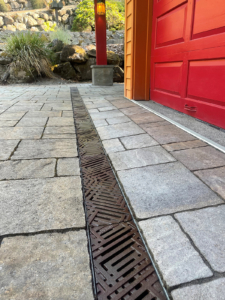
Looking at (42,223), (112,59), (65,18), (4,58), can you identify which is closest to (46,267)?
(42,223)

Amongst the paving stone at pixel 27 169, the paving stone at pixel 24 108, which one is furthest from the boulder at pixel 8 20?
the paving stone at pixel 27 169

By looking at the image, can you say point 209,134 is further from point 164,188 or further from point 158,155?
point 164,188

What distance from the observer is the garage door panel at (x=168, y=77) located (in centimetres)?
301

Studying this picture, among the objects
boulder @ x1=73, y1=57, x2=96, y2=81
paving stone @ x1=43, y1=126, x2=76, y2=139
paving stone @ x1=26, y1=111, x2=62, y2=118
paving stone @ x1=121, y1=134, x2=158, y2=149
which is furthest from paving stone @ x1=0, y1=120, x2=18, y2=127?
boulder @ x1=73, y1=57, x2=96, y2=81

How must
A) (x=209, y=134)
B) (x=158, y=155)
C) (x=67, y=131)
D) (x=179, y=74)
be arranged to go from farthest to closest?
(x=179, y=74), (x=67, y=131), (x=209, y=134), (x=158, y=155)

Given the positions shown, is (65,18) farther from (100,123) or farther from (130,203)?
(130,203)

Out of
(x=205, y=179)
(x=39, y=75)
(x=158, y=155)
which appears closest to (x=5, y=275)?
(x=205, y=179)

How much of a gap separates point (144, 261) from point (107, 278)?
0.16m

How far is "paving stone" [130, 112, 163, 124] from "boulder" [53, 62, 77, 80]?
6186 mm

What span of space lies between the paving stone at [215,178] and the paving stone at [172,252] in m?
0.41

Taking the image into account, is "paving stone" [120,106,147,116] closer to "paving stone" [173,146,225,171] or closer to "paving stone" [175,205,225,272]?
"paving stone" [173,146,225,171]

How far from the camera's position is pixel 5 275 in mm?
771

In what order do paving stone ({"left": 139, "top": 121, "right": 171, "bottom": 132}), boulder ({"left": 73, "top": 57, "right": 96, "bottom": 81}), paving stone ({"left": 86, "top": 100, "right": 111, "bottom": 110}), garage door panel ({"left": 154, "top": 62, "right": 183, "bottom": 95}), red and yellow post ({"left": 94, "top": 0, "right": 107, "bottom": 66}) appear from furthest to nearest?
boulder ({"left": 73, "top": 57, "right": 96, "bottom": 81}) < red and yellow post ({"left": 94, "top": 0, "right": 107, "bottom": 66}) < paving stone ({"left": 86, "top": 100, "right": 111, "bottom": 110}) < garage door panel ({"left": 154, "top": 62, "right": 183, "bottom": 95}) < paving stone ({"left": 139, "top": 121, "right": 171, "bottom": 132})

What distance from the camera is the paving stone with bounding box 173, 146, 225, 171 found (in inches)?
61.6
